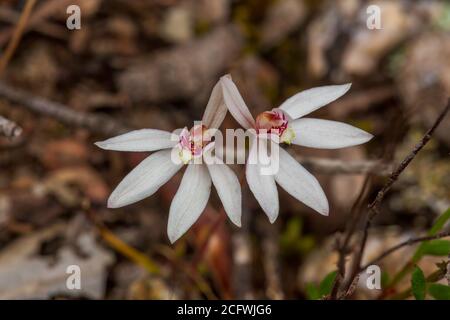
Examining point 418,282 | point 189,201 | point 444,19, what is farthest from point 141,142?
point 444,19

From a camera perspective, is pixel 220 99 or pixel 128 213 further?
pixel 128 213

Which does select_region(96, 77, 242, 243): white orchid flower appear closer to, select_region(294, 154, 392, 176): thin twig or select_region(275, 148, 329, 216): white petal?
select_region(275, 148, 329, 216): white petal

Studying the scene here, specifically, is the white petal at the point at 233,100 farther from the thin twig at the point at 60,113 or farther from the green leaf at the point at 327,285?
the thin twig at the point at 60,113

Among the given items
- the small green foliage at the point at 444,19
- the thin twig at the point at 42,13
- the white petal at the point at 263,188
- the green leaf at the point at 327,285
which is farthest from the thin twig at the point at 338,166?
the thin twig at the point at 42,13

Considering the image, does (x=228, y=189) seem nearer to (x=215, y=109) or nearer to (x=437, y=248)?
(x=215, y=109)
